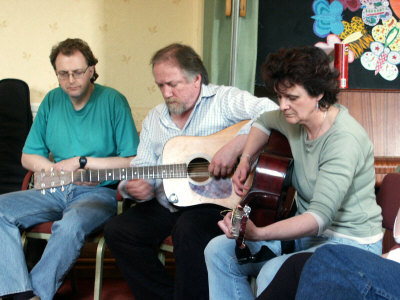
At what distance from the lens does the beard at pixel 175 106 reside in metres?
2.11

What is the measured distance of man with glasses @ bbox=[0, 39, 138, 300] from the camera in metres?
2.02

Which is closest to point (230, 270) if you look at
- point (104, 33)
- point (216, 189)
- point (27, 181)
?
point (216, 189)

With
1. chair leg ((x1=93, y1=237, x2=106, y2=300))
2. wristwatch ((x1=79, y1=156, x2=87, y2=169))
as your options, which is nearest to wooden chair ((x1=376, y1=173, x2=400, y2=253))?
chair leg ((x1=93, y1=237, x2=106, y2=300))

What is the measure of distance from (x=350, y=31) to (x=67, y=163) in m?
1.96

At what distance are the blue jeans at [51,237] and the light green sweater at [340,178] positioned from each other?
0.95 m

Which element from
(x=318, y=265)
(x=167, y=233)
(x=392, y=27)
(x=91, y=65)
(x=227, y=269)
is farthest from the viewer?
(x=392, y=27)

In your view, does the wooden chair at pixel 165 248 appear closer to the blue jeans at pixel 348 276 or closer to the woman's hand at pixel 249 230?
the woman's hand at pixel 249 230

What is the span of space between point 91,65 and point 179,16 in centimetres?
89

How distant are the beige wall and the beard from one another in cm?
100

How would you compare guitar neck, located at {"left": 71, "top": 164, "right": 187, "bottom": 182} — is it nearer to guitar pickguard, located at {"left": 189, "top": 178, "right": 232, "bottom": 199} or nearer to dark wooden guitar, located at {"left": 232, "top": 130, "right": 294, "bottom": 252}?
guitar pickguard, located at {"left": 189, "top": 178, "right": 232, "bottom": 199}

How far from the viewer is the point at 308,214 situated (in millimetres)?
1292

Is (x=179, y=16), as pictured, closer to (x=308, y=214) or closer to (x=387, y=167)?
(x=387, y=167)

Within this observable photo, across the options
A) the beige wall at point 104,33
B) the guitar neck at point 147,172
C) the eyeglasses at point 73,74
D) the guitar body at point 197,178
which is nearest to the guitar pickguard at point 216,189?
the guitar body at point 197,178

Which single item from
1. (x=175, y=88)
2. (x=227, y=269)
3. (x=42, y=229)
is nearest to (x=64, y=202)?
(x=42, y=229)
